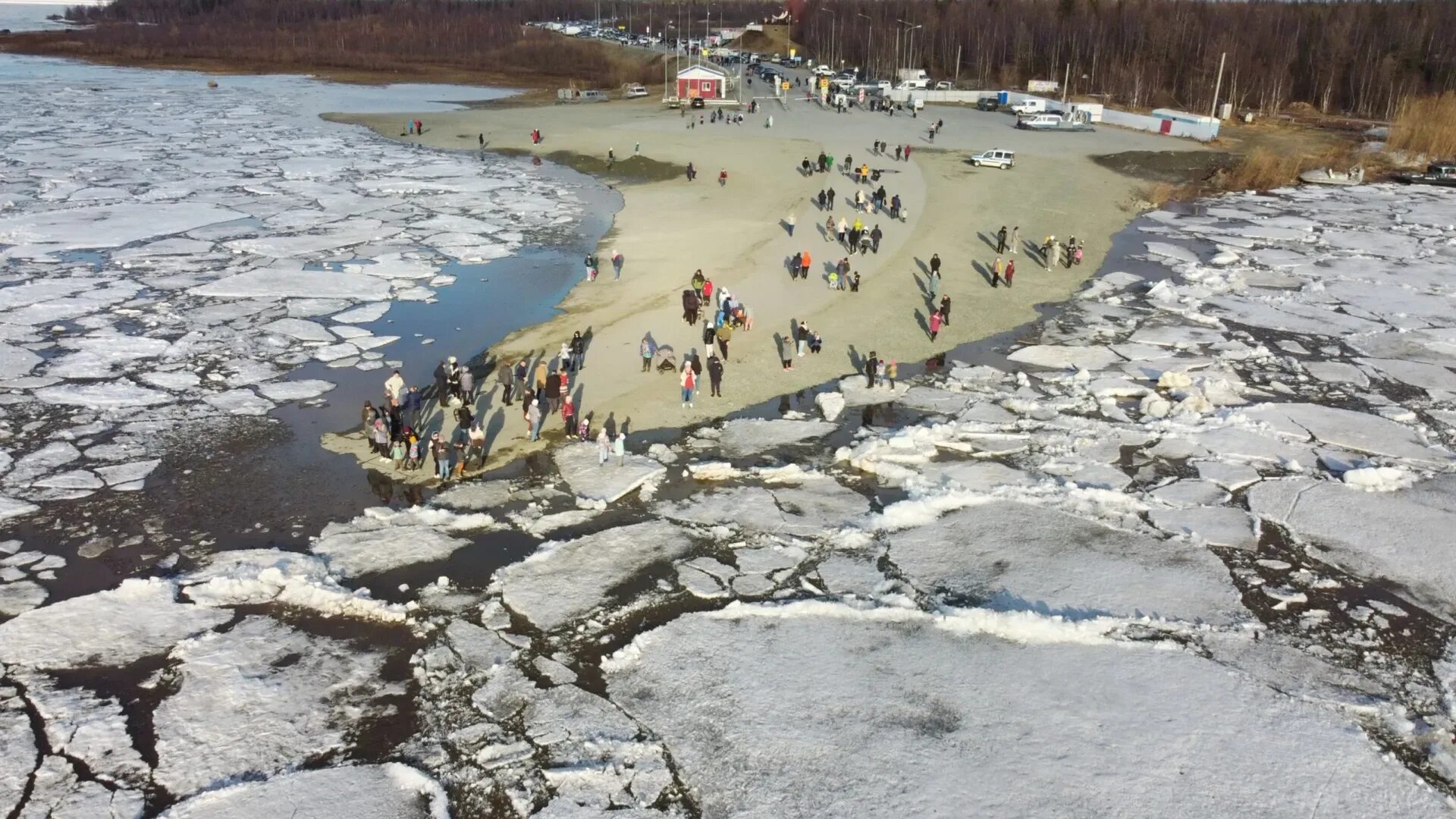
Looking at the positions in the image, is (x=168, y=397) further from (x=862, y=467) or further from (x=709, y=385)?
(x=862, y=467)

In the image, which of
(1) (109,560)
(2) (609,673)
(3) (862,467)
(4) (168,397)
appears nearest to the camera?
(2) (609,673)

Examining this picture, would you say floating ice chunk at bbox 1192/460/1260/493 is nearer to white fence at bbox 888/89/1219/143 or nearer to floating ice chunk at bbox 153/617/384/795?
floating ice chunk at bbox 153/617/384/795

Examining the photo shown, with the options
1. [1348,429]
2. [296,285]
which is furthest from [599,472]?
[296,285]

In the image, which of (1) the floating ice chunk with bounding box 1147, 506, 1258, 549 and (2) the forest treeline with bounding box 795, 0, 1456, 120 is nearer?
(1) the floating ice chunk with bounding box 1147, 506, 1258, 549

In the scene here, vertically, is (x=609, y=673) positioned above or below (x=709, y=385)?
below

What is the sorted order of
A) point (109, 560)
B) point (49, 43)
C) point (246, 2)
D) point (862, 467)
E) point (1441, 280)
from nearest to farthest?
point (109, 560), point (862, 467), point (1441, 280), point (49, 43), point (246, 2)

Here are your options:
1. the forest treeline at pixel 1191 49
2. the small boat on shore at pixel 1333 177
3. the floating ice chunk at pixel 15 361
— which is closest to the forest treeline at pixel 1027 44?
the forest treeline at pixel 1191 49

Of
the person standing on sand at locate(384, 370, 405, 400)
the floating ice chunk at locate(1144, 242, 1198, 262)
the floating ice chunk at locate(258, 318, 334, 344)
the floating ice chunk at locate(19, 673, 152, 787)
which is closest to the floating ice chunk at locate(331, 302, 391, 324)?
the floating ice chunk at locate(258, 318, 334, 344)

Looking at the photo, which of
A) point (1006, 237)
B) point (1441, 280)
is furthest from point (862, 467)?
point (1441, 280)
